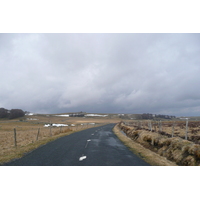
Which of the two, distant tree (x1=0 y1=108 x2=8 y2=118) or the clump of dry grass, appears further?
distant tree (x1=0 y1=108 x2=8 y2=118)

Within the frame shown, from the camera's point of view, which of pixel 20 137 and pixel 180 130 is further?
pixel 180 130

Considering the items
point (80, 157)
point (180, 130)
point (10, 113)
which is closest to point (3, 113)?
point (10, 113)

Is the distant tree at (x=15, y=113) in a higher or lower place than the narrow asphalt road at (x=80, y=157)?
lower

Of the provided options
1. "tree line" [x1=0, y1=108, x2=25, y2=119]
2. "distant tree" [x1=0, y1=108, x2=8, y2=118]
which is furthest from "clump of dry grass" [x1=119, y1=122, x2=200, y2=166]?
"distant tree" [x1=0, y1=108, x2=8, y2=118]

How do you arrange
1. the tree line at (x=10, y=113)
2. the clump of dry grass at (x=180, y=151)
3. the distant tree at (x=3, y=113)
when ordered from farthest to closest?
the distant tree at (x=3, y=113), the tree line at (x=10, y=113), the clump of dry grass at (x=180, y=151)

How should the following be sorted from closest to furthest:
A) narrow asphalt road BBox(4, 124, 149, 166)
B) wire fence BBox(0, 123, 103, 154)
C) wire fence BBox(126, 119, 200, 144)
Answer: narrow asphalt road BBox(4, 124, 149, 166) → wire fence BBox(126, 119, 200, 144) → wire fence BBox(0, 123, 103, 154)

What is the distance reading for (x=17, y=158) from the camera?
1087cm

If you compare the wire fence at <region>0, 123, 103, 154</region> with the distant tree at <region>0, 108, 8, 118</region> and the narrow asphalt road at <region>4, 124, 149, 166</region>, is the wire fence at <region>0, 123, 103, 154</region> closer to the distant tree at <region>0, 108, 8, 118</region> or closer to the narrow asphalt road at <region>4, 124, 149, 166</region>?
the narrow asphalt road at <region>4, 124, 149, 166</region>

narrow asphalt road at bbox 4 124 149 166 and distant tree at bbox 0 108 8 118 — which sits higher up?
narrow asphalt road at bbox 4 124 149 166

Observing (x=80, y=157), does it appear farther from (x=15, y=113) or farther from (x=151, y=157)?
(x=15, y=113)

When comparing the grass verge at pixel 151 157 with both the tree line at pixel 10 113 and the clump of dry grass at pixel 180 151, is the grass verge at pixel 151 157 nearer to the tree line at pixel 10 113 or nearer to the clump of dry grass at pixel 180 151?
the clump of dry grass at pixel 180 151

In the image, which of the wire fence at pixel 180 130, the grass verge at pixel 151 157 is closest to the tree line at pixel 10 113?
the wire fence at pixel 180 130
